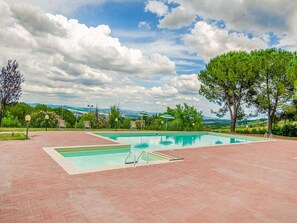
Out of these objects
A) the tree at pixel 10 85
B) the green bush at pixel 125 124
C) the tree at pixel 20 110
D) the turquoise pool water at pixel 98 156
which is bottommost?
the turquoise pool water at pixel 98 156

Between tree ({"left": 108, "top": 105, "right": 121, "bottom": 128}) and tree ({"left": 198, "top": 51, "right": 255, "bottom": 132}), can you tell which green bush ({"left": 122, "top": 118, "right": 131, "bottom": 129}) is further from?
tree ({"left": 198, "top": 51, "right": 255, "bottom": 132})

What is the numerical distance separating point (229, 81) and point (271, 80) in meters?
3.64

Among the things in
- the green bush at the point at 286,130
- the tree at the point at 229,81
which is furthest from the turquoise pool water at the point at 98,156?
the green bush at the point at 286,130

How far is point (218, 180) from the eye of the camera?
526 cm

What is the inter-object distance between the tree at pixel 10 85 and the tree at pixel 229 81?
55.9 ft

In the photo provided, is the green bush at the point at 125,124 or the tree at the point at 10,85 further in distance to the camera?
the green bush at the point at 125,124

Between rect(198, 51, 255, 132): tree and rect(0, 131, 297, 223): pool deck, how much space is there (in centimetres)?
1503

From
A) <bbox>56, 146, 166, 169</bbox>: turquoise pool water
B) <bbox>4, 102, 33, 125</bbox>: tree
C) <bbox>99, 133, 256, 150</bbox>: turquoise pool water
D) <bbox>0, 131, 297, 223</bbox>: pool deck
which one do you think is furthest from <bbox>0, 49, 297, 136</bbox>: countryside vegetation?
<bbox>0, 131, 297, 223</bbox>: pool deck

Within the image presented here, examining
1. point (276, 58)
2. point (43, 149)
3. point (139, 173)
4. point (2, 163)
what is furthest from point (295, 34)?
point (2, 163)

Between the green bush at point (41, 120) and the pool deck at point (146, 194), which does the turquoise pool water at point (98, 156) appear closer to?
the pool deck at point (146, 194)

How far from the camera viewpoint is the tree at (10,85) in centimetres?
1452

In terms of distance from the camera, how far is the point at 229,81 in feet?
67.9

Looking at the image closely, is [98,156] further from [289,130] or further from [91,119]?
[289,130]

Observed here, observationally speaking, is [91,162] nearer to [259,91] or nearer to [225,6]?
[225,6]
